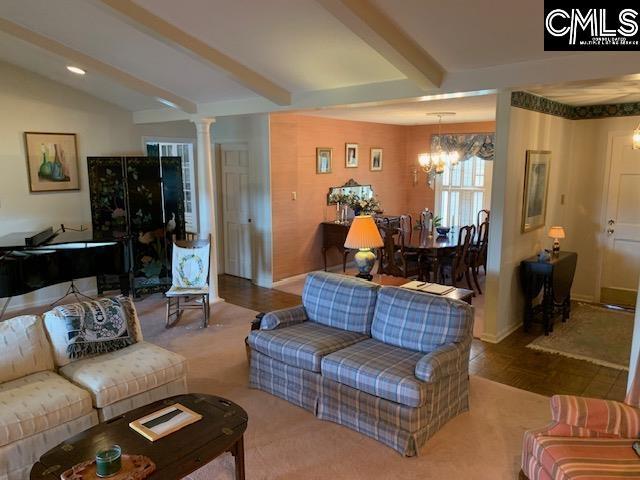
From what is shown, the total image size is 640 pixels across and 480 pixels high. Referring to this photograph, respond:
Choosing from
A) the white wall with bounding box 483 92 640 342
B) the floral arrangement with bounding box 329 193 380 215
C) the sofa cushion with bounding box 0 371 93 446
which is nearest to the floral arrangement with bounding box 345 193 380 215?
the floral arrangement with bounding box 329 193 380 215

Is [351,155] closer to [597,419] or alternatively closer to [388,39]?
[388,39]

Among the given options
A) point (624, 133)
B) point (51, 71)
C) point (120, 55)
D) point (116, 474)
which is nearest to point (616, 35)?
point (624, 133)

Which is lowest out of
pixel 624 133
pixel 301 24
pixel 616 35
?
pixel 624 133

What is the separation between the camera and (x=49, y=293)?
19.6ft

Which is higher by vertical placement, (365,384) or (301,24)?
(301,24)

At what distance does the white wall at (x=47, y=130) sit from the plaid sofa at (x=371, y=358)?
377 centimetres

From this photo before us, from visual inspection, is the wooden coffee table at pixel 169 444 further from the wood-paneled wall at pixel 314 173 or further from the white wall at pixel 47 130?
the wood-paneled wall at pixel 314 173

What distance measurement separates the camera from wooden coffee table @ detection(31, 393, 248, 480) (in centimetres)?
211

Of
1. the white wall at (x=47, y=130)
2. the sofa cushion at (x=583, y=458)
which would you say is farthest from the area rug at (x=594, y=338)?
the white wall at (x=47, y=130)

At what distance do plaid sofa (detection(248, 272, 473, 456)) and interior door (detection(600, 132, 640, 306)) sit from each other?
12.0 ft

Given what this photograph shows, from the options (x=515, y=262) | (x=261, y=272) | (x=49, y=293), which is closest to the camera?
(x=515, y=262)

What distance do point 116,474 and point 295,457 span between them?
1.17 meters

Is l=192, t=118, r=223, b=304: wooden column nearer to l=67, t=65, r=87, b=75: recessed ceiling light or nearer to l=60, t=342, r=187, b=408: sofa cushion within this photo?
l=67, t=65, r=87, b=75: recessed ceiling light

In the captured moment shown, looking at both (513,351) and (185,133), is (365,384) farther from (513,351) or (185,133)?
(185,133)
